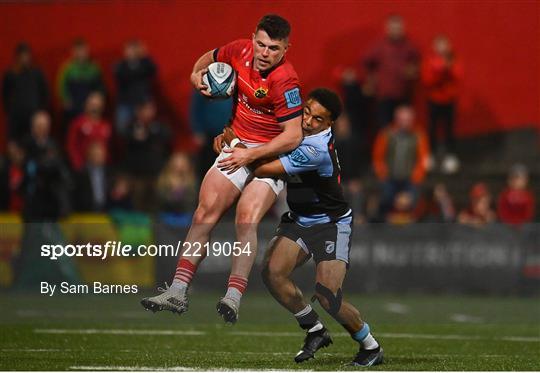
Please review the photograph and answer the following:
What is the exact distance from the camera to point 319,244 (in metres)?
10.6

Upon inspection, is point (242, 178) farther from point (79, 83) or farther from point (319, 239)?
point (79, 83)

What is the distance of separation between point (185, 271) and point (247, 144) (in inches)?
40.2

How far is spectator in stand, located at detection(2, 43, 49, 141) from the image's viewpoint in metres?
18.2

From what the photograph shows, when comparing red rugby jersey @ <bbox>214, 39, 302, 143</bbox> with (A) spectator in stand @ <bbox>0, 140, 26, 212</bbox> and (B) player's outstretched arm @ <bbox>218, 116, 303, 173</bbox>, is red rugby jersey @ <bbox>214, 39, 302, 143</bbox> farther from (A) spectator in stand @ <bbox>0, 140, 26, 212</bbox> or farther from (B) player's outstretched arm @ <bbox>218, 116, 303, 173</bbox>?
(A) spectator in stand @ <bbox>0, 140, 26, 212</bbox>

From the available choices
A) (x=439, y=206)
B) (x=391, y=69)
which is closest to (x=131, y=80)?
(x=391, y=69)

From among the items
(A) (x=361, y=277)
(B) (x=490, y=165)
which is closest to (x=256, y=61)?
(A) (x=361, y=277)

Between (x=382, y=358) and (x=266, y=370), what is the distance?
1.21 meters

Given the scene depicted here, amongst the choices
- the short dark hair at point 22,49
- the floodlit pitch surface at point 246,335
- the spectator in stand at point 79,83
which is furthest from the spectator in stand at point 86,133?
the floodlit pitch surface at point 246,335

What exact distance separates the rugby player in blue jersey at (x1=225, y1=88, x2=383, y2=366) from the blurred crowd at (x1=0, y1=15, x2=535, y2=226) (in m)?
5.53

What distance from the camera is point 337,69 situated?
19641 mm

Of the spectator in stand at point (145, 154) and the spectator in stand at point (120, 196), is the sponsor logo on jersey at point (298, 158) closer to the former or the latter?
the spectator in stand at point (120, 196)

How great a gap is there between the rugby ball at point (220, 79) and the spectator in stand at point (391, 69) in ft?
30.2

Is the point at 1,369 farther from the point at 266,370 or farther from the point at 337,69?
the point at 337,69

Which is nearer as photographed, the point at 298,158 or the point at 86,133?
the point at 298,158
